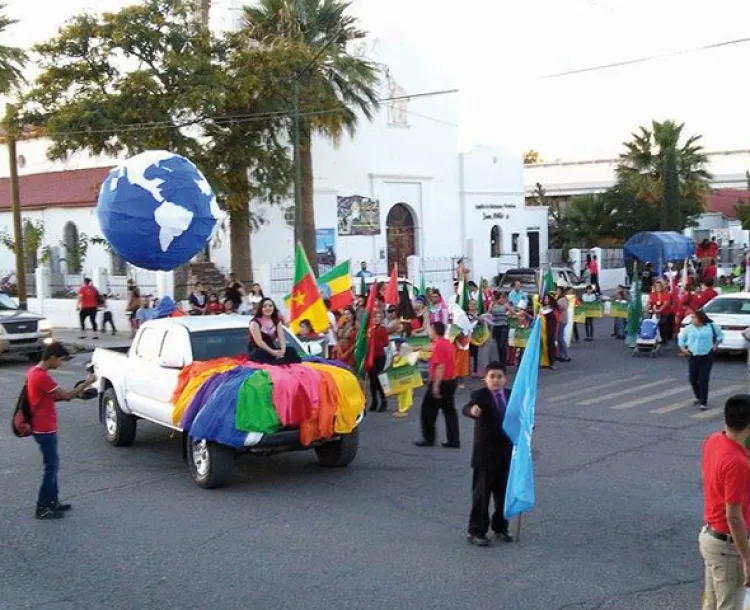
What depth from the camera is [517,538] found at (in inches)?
324

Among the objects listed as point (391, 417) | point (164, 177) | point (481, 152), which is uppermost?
point (481, 152)

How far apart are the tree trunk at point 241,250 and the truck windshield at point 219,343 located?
21.7m

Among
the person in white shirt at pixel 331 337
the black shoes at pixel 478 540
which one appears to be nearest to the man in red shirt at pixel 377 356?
the person in white shirt at pixel 331 337

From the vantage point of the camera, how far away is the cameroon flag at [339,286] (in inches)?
722

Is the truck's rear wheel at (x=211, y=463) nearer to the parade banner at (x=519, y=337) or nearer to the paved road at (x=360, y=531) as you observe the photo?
the paved road at (x=360, y=531)

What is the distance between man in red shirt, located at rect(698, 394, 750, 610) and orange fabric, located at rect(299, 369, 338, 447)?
524 cm

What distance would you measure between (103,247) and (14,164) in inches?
336

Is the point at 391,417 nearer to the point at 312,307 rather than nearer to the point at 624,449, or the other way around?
the point at 312,307

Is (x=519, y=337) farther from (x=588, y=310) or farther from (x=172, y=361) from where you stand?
(x=172, y=361)

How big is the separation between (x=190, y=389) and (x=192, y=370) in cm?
28

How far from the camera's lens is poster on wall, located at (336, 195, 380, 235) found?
3894 centimetres

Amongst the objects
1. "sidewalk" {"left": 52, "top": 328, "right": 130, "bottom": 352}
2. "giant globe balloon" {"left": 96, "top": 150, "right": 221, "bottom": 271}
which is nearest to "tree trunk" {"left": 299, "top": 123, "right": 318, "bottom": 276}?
"sidewalk" {"left": 52, "top": 328, "right": 130, "bottom": 352}

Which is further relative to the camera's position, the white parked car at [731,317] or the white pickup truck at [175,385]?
the white parked car at [731,317]

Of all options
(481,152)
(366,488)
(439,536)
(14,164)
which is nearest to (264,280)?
(14,164)
